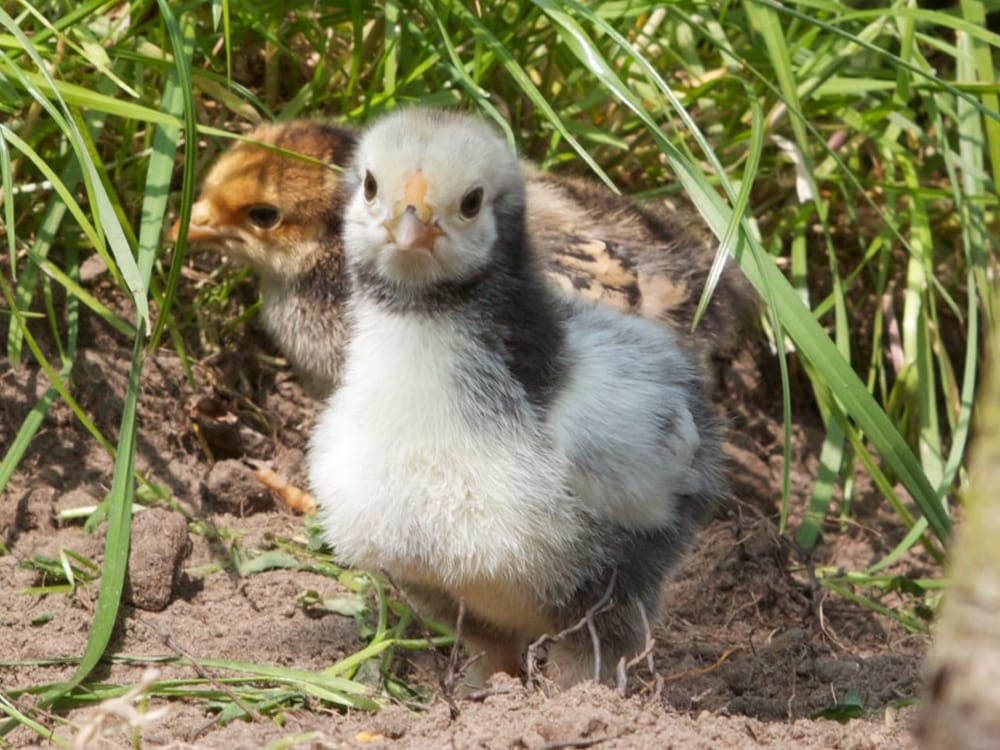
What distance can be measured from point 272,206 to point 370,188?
0.99m

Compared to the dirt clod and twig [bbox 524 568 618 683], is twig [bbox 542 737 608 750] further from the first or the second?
the dirt clod

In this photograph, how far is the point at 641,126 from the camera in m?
3.93

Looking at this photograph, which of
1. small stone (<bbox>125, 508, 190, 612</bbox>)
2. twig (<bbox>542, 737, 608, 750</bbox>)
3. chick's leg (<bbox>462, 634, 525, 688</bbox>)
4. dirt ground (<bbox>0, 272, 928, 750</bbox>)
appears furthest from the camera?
small stone (<bbox>125, 508, 190, 612</bbox>)

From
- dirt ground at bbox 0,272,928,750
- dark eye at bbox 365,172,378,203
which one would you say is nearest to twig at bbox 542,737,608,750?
dirt ground at bbox 0,272,928,750

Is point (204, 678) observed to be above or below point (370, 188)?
below

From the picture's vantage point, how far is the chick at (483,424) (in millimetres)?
2363

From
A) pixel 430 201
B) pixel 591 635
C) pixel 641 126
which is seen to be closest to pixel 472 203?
pixel 430 201

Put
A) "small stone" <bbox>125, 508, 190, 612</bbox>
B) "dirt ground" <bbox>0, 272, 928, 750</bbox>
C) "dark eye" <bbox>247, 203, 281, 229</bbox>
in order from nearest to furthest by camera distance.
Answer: "dirt ground" <bbox>0, 272, 928, 750</bbox>
"small stone" <bbox>125, 508, 190, 612</bbox>
"dark eye" <bbox>247, 203, 281, 229</bbox>

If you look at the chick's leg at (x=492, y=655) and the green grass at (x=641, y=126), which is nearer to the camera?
the chick's leg at (x=492, y=655)

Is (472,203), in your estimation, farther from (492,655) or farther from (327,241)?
(327,241)

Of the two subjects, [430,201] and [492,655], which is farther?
[492,655]

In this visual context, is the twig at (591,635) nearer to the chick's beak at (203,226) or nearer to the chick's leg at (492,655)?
the chick's leg at (492,655)

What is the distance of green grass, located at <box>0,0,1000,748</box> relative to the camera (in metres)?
3.08

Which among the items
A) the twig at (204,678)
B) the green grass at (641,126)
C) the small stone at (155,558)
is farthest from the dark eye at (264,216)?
the twig at (204,678)
